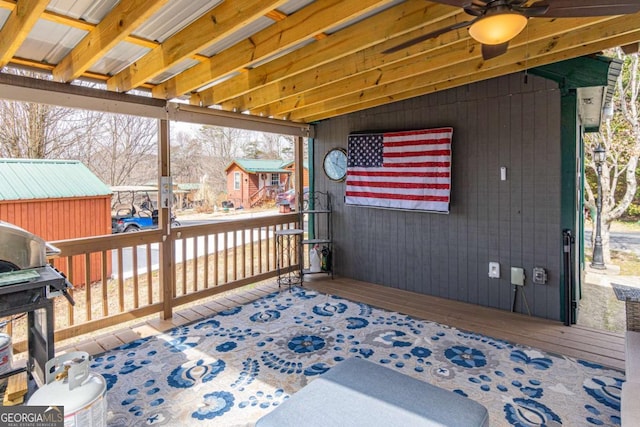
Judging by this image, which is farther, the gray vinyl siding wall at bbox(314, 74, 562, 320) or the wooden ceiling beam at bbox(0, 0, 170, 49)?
the gray vinyl siding wall at bbox(314, 74, 562, 320)

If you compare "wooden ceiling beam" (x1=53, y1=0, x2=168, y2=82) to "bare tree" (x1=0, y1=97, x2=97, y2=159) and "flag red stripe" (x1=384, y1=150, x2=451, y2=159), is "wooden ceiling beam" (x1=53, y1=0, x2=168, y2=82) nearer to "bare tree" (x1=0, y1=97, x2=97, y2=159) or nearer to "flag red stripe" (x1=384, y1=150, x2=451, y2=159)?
"bare tree" (x1=0, y1=97, x2=97, y2=159)

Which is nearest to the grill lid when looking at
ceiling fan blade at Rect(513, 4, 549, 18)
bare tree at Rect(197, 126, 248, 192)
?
ceiling fan blade at Rect(513, 4, 549, 18)

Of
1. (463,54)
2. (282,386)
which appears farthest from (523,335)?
(463,54)

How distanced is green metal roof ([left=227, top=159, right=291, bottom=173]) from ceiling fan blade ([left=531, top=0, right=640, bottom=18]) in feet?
34.3

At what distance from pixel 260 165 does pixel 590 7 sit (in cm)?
1116

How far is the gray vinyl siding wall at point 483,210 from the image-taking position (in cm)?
380

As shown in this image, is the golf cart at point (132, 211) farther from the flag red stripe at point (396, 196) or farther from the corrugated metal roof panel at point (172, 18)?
the corrugated metal roof panel at point (172, 18)

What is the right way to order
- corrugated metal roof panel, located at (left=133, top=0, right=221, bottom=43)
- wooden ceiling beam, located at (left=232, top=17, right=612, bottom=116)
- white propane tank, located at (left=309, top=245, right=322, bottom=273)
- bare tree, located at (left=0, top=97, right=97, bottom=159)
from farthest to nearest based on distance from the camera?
white propane tank, located at (left=309, top=245, right=322, bottom=273) → bare tree, located at (left=0, top=97, right=97, bottom=159) → wooden ceiling beam, located at (left=232, top=17, right=612, bottom=116) → corrugated metal roof panel, located at (left=133, top=0, right=221, bottom=43)

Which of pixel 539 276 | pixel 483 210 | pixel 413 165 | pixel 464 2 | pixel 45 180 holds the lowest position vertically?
pixel 539 276

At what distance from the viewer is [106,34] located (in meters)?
2.39

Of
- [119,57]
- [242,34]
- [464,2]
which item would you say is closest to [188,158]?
[119,57]

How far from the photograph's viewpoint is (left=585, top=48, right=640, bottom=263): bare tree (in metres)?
7.86

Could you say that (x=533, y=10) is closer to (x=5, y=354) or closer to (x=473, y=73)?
(x=473, y=73)

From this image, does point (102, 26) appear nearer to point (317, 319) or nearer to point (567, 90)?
point (317, 319)
